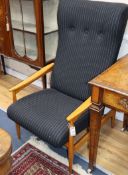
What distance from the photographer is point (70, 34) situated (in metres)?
1.82

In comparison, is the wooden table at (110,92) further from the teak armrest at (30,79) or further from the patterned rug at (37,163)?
the teak armrest at (30,79)

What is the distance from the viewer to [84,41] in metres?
1.76

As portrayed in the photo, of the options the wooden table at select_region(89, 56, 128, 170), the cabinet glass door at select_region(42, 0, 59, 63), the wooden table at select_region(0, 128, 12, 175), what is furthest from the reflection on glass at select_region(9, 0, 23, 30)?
the wooden table at select_region(0, 128, 12, 175)

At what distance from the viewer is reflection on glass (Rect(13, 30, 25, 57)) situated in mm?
2322

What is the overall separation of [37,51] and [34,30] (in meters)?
0.19

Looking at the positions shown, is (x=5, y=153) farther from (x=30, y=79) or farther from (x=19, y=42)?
(x=19, y=42)

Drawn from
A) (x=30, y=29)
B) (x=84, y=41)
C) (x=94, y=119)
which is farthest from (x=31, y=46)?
(x=94, y=119)

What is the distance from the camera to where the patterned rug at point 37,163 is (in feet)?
5.39

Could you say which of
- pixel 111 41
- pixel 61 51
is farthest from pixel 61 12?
pixel 111 41

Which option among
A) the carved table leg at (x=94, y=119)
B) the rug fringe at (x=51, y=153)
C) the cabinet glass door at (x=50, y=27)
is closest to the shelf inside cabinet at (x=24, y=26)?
the cabinet glass door at (x=50, y=27)

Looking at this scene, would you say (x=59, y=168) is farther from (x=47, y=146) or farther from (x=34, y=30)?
(x=34, y=30)

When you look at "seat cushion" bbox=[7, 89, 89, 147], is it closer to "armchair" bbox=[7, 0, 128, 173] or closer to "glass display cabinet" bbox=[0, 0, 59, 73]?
"armchair" bbox=[7, 0, 128, 173]

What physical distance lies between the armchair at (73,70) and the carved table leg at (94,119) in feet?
0.28

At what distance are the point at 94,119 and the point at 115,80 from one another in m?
0.28
